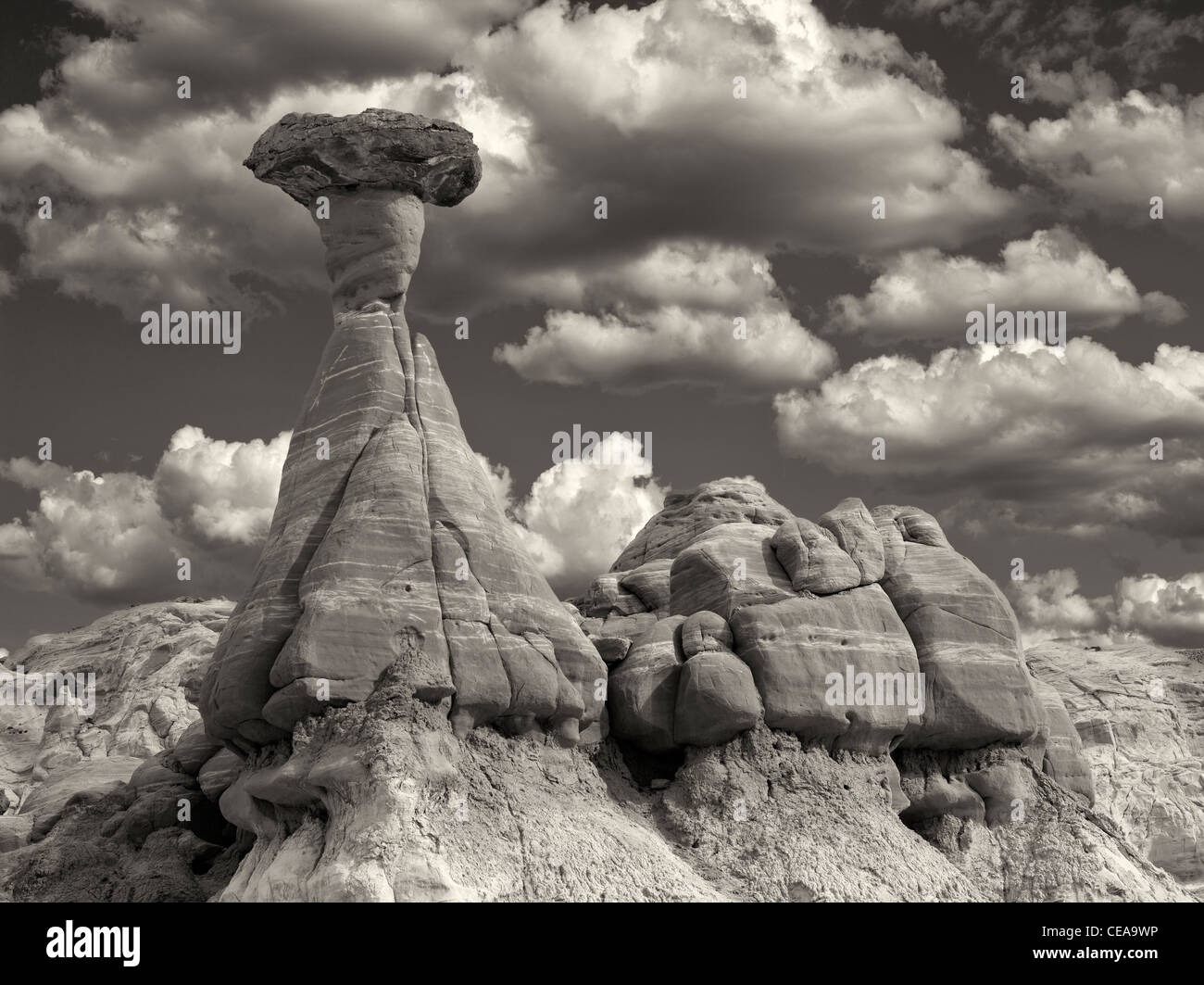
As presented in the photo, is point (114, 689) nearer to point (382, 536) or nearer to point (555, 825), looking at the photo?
point (382, 536)

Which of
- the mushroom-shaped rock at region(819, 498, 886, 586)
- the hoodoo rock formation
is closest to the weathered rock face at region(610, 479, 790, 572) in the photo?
the hoodoo rock formation

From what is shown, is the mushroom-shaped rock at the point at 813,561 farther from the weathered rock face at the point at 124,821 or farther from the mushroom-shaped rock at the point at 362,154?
the weathered rock face at the point at 124,821

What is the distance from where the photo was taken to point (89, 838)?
32.9 meters

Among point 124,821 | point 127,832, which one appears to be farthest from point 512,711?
point 124,821

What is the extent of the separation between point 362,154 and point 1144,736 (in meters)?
37.5

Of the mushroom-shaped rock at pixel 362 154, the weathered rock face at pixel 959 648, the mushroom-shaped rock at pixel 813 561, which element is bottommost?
the weathered rock face at pixel 959 648

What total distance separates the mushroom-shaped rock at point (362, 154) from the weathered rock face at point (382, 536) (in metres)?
0.04

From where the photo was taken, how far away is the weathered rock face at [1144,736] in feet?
175

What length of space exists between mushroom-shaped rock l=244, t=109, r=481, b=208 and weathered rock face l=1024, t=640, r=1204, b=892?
1120 inches

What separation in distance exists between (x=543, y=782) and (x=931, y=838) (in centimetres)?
981

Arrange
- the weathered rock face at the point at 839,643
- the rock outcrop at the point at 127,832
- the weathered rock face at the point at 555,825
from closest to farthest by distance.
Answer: the weathered rock face at the point at 555,825
the rock outcrop at the point at 127,832
the weathered rock face at the point at 839,643

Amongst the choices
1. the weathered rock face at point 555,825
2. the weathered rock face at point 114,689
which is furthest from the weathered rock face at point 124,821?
the weathered rock face at point 555,825

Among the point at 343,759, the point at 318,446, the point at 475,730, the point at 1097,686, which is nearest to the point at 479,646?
the point at 475,730
